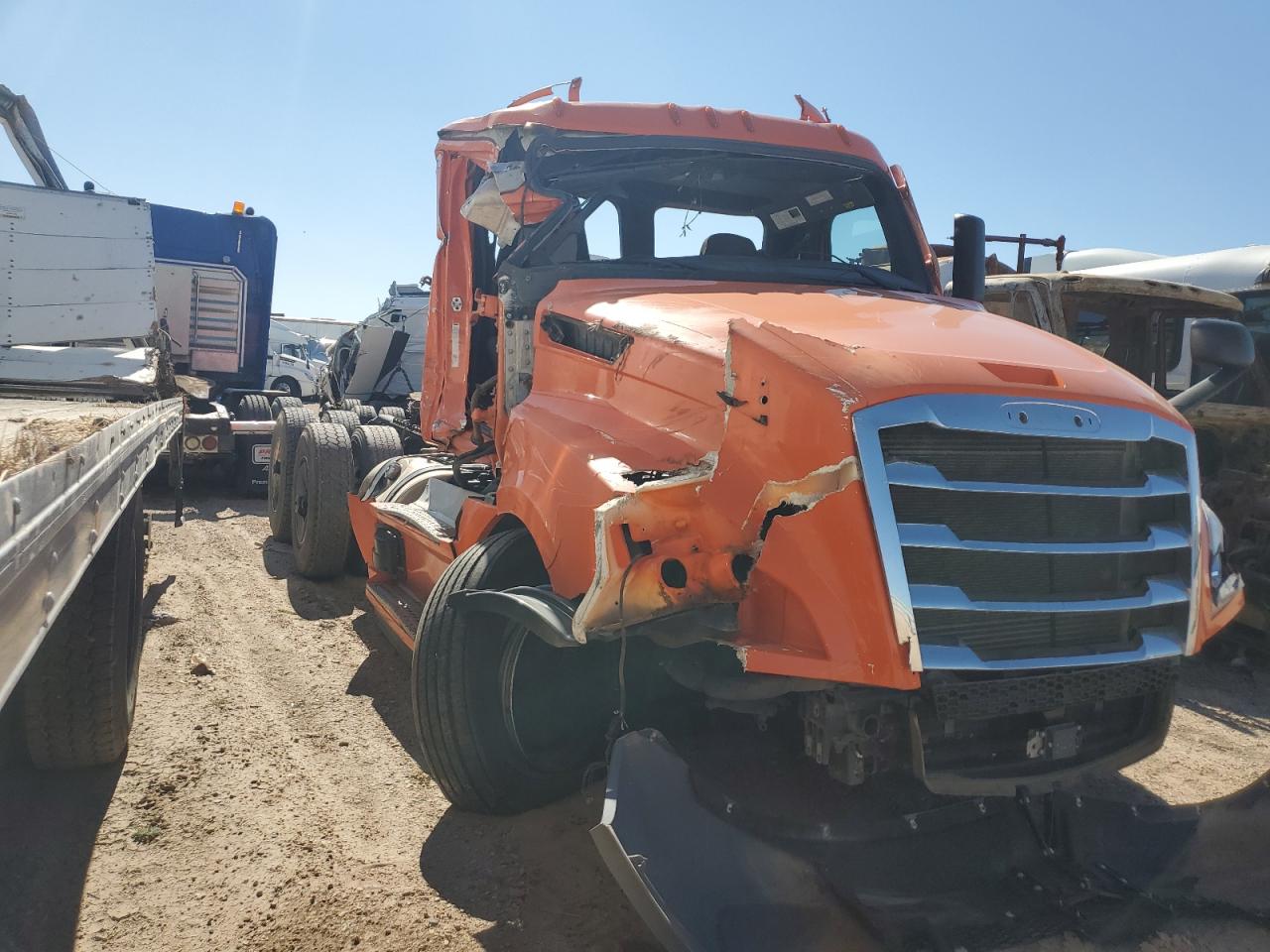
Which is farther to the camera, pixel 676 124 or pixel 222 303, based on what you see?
pixel 222 303

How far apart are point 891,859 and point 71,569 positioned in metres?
2.15

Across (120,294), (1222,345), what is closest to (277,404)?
(120,294)

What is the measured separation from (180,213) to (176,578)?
5900 millimetres

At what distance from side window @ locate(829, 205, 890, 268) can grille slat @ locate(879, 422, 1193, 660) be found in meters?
2.13

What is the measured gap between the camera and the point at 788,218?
15.8 feet

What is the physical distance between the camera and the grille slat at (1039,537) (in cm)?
219

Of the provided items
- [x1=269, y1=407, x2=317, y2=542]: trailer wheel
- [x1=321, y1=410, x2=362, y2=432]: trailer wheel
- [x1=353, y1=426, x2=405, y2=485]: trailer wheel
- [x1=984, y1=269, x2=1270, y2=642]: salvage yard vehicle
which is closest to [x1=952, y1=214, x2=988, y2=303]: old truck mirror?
[x1=984, y1=269, x2=1270, y2=642]: salvage yard vehicle

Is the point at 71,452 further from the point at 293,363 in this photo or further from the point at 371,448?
the point at 293,363

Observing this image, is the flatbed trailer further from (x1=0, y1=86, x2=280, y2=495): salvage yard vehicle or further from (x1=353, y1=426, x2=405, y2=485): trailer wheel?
(x1=353, y1=426, x2=405, y2=485): trailer wheel

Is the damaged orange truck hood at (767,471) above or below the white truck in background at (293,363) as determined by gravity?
below

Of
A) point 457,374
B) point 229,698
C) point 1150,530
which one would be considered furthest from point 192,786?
point 1150,530

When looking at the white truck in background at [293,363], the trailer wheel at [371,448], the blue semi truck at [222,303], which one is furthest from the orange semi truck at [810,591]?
the white truck in background at [293,363]

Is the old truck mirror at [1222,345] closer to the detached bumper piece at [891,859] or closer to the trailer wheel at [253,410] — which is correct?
the detached bumper piece at [891,859]

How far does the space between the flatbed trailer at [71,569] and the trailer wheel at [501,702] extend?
1.05 metres
